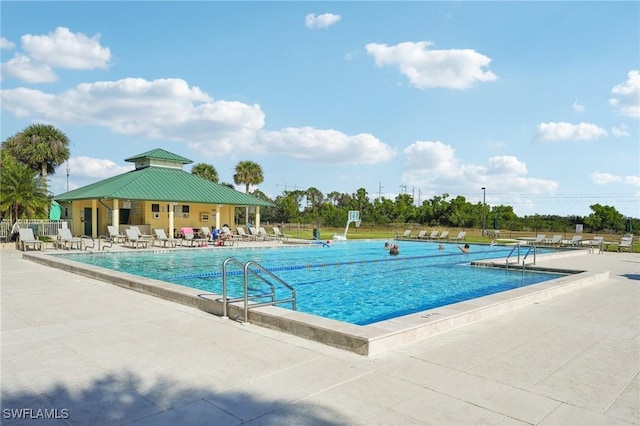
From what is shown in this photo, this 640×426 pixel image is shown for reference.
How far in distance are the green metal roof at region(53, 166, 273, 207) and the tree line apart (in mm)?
2854

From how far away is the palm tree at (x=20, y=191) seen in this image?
19359 millimetres

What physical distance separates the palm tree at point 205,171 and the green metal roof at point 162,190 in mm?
16335

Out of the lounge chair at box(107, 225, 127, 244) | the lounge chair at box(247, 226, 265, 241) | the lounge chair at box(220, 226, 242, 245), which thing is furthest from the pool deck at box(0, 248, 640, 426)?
the lounge chair at box(247, 226, 265, 241)

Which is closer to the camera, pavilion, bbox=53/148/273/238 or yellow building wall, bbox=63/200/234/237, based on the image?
pavilion, bbox=53/148/273/238

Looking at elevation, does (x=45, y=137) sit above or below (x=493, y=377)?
above

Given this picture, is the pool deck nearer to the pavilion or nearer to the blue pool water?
the blue pool water

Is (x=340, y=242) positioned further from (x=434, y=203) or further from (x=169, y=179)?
(x=434, y=203)

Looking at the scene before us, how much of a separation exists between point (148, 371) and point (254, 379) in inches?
39.7

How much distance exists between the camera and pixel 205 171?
45938 millimetres

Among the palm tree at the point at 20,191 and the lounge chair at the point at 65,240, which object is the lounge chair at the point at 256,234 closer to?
the lounge chair at the point at 65,240

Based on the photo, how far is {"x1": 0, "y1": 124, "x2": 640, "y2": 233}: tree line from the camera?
20.2 m

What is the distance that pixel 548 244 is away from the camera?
1057 inches

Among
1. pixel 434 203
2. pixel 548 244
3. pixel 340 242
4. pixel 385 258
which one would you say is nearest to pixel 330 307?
Result: pixel 385 258

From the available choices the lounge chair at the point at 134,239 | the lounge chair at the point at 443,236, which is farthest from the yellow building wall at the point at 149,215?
the lounge chair at the point at 443,236
